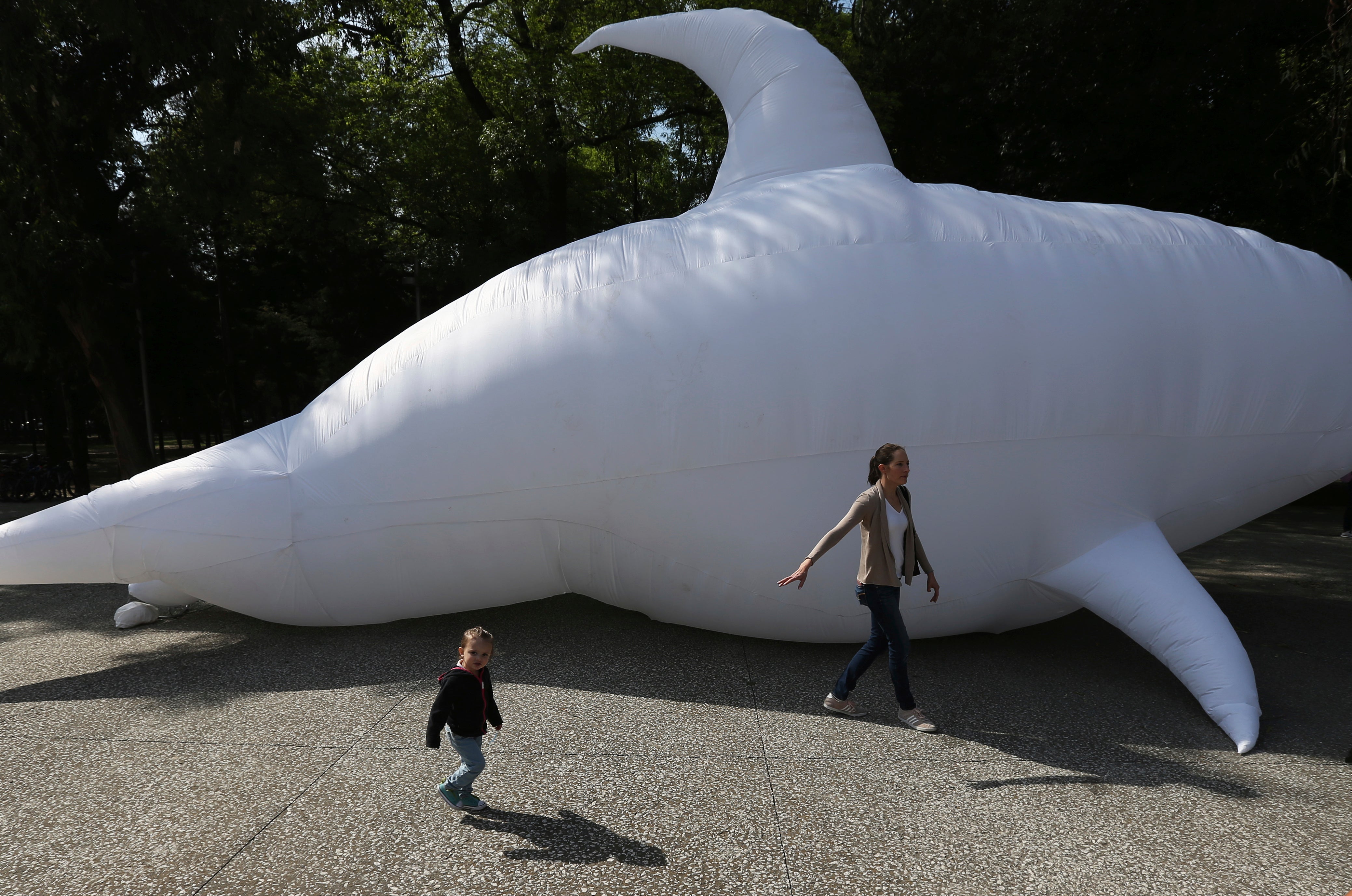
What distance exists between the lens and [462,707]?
372 cm

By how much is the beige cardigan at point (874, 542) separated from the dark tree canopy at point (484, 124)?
9.28m

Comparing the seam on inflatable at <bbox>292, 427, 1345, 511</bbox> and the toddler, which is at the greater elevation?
the seam on inflatable at <bbox>292, 427, 1345, 511</bbox>

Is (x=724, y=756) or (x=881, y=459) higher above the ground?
(x=881, y=459)

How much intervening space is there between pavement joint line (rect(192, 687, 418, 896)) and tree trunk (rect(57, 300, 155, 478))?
426 inches

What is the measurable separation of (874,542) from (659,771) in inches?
66.6

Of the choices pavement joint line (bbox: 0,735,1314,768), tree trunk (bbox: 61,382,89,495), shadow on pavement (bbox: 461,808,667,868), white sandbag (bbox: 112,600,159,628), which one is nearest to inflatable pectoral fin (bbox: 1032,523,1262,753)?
pavement joint line (bbox: 0,735,1314,768)

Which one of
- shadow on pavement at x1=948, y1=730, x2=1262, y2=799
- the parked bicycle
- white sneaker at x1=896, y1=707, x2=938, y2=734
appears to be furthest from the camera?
the parked bicycle

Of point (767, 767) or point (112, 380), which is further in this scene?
point (112, 380)

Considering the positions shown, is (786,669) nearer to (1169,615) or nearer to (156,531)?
(1169,615)

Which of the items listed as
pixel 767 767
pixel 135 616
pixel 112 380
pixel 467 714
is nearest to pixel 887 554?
pixel 767 767

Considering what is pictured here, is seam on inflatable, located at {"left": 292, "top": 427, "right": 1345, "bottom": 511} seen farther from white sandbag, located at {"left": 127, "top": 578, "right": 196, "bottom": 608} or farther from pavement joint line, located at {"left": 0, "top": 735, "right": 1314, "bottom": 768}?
white sandbag, located at {"left": 127, "top": 578, "right": 196, "bottom": 608}

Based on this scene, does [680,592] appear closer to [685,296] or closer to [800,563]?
[800,563]

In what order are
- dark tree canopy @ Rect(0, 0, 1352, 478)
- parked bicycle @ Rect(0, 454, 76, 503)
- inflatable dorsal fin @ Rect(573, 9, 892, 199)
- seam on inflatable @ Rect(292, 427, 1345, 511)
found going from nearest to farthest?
seam on inflatable @ Rect(292, 427, 1345, 511), inflatable dorsal fin @ Rect(573, 9, 892, 199), dark tree canopy @ Rect(0, 0, 1352, 478), parked bicycle @ Rect(0, 454, 76, 503)

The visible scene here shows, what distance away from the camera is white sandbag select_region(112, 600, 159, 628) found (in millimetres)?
7012
